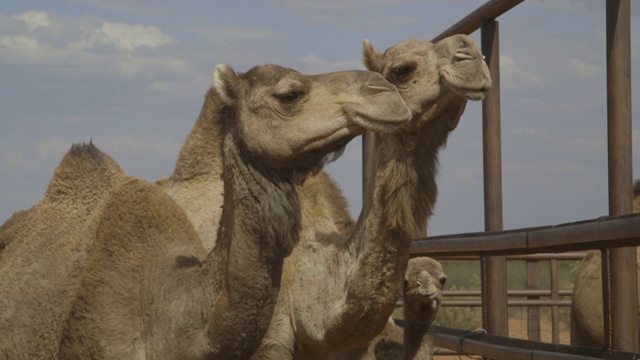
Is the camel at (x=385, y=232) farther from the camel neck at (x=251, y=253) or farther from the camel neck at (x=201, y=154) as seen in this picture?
the camel neck at (x=201, y=154)

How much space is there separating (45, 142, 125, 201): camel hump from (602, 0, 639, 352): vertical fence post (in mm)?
2218

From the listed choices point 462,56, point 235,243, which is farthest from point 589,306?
point 235,243

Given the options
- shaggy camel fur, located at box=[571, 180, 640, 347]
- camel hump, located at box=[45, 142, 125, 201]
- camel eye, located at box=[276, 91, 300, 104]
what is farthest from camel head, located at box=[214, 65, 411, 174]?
shaggy camel fur, located at box=[571, 180, 640, 347]

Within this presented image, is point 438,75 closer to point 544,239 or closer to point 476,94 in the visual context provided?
point 476,94

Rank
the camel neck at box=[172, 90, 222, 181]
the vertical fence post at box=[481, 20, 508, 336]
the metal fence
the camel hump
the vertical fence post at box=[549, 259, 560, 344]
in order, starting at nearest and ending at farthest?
the metal fence, the camel hump, the vertical fence post at box=[481, 20, 508, 336], the camel neck at box=[172, 90, 222, 181], the vertical fence post at box=[549, 259, 560, 344]

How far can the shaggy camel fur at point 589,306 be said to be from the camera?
7957 millimetres

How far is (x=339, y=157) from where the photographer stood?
443 centimetres

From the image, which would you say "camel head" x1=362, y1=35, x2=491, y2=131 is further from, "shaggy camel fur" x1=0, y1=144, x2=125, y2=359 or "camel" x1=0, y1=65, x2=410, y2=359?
"shaggy camel fur" x1=0, y1=144, x2=125, y2=359

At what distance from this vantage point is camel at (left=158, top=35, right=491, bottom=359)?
509 centimetres

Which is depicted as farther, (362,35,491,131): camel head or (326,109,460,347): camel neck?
(326,109,460,347): camel neck

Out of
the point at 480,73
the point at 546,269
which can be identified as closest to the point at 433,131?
the point at 480,73

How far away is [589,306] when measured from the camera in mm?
8070

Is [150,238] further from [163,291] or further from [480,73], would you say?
[480,73]

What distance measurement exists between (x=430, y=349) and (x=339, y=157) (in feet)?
5.72
